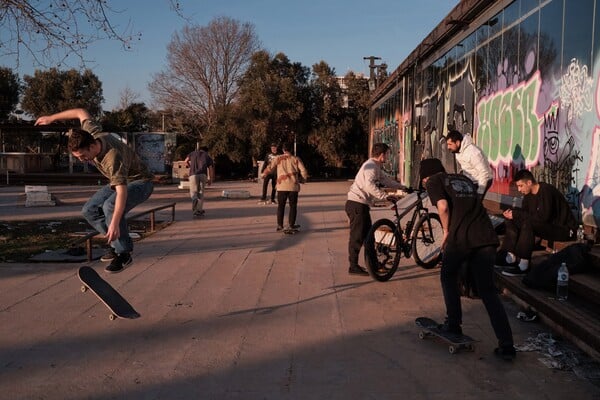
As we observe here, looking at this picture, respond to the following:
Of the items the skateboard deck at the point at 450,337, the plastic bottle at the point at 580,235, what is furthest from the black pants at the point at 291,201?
the skateboard deck at the point at 450,337

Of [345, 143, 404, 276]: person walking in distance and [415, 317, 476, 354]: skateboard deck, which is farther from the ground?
[345, 143, 404, 276]: person walking in distance

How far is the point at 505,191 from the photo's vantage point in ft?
34.1

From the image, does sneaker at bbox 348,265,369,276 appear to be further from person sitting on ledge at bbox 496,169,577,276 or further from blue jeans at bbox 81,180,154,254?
blue jeans at bbox 81,180,154,254

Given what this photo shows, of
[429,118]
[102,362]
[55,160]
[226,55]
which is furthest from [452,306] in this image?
[55,160]

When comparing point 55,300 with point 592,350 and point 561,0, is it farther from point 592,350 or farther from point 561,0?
point 561,0

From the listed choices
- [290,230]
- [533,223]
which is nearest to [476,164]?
[533,223]

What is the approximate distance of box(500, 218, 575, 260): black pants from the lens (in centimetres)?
654

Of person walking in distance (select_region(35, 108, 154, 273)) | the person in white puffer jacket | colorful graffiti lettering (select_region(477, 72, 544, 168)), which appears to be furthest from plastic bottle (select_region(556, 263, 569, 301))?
person walking in distance (select_region(35, 108, 154, 273))

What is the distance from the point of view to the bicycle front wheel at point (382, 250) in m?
7.36

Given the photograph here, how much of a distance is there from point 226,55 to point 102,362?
36493 millimetres

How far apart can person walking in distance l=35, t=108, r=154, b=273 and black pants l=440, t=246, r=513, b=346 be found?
301 centimetres

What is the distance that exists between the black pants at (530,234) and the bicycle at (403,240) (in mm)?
1592

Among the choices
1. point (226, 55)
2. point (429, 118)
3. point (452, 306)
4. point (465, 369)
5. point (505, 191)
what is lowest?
point (465, 369)

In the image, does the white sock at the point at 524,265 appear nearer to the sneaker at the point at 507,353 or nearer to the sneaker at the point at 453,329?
the sneaker at the point at 453,329
